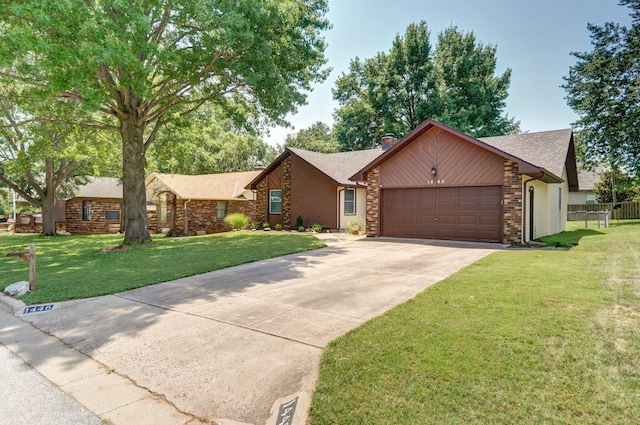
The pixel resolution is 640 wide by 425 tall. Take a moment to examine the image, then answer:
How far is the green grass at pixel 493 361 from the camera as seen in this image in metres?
2.69

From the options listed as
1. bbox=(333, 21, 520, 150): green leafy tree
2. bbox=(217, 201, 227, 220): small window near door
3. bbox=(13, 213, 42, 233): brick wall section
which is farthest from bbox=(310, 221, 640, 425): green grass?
bbox=(13, 213, 42, 233): brick wall section

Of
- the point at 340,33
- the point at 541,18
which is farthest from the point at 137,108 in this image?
the point at 541,18

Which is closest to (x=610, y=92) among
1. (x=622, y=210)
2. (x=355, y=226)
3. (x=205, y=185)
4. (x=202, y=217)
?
(x=622, y=210)

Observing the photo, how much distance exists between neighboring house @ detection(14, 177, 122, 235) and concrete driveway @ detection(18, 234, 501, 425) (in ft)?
75.5

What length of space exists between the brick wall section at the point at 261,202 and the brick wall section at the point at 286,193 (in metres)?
1.50

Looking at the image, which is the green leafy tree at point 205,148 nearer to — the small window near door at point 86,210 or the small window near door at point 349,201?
the small window near door at point 86,210

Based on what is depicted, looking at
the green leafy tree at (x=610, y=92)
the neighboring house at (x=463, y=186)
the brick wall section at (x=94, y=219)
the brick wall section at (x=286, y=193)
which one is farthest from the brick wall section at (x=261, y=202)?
the green leafy tree at (x=610, y=92)

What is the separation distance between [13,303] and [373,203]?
12.5m

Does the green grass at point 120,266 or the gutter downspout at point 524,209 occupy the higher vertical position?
the gutter downspout at point 524,209

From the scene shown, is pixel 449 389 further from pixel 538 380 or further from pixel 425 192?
pixel 425 192

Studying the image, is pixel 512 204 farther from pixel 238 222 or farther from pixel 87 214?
pixel 87 214

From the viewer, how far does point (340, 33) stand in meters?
16.3

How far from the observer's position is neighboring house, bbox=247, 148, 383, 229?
19062 mm

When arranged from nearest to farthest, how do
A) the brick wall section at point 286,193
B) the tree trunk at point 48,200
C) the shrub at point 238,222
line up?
the brick wall section at point 286,193
the tree trunk at point 48,200
the shrub at point 238,222
